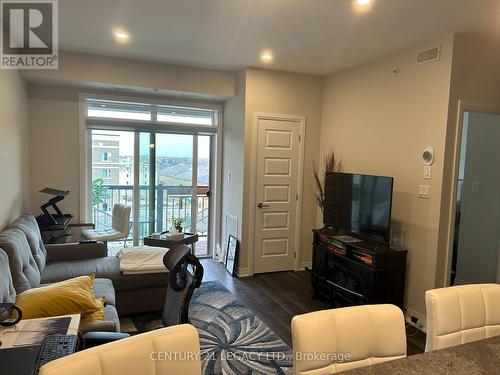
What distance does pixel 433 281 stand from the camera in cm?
317

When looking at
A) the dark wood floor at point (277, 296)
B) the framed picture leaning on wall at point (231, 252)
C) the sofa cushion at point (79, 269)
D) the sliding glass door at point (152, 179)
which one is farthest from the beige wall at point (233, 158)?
the sofa cushion at point (79, 269)

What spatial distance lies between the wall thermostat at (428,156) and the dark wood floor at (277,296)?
63.1 inches

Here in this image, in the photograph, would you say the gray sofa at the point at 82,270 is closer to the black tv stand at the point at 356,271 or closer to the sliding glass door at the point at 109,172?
the sliding glass door at the point at 109,172

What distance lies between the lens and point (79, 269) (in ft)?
10.5

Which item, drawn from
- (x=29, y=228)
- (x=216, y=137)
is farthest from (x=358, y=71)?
(x=29, y=228)

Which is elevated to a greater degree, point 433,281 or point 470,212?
point 470,212

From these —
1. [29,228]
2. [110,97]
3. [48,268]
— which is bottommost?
[48,268]

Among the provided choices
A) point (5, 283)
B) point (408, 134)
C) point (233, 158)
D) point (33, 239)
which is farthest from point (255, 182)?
point (5, 283)

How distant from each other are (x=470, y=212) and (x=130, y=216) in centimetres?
449

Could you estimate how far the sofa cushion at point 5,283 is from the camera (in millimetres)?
2031

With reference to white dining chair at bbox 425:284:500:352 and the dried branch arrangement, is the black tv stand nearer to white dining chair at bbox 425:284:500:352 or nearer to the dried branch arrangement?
the dried branch arrangement

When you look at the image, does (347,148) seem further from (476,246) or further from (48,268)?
(48,268)

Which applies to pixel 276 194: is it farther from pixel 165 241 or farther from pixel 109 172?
pixel 109 172

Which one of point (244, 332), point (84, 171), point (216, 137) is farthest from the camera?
point (216, 137)
